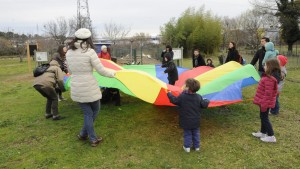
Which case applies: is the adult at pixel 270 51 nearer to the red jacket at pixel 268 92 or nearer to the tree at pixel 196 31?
the red jacket at pixel 268 92

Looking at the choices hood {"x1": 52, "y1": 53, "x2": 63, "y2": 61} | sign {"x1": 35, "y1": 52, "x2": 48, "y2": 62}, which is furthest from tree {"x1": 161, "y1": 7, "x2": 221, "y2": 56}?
hood {"x1": 52, "y1": 53, "x2": 63, "y2": 61}

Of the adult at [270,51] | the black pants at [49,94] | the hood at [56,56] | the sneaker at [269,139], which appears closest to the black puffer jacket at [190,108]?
the sneaker at [269,139]

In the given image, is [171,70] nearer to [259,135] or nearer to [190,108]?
[259,135]

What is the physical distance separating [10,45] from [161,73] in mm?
33267

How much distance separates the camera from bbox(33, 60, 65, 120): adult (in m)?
4.93

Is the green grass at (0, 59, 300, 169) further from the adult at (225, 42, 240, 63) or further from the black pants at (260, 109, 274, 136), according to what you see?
the adult at (225, 42, 240, 63)

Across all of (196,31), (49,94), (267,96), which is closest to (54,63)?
(49,94)

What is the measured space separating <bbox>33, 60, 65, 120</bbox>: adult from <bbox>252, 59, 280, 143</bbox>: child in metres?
3.38

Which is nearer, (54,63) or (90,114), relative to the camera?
(90,114)

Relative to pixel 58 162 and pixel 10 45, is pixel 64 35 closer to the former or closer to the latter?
pixel 10 45

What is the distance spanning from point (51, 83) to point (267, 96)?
353 cm

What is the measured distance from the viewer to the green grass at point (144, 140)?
3.56 meters

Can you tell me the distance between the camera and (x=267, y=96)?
399 centimetres

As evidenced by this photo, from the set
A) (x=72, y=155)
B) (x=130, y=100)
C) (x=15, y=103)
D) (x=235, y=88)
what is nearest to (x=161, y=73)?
(x=130, y=100)
